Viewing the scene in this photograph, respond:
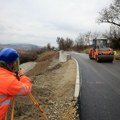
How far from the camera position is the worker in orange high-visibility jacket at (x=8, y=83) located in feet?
12.9

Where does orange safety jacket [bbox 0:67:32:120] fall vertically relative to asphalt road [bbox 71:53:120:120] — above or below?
above

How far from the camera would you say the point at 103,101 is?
10.7 metres

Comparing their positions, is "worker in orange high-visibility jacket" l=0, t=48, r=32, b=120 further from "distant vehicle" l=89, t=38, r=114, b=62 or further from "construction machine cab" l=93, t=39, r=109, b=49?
"construction machine cab" l=93, t=39, r=109, b=49

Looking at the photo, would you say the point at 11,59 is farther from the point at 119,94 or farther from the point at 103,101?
the point at 119,94

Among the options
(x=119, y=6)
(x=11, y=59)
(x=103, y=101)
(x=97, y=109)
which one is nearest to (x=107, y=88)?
(x=103, y=101)

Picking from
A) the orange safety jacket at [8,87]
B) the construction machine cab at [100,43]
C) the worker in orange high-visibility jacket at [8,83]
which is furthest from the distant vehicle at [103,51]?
the orange safety jacket at [8,87]

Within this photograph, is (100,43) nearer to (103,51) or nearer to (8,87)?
(103,51)

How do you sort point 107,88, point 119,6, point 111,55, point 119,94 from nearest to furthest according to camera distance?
1. point 119,94
2. point 107,88
3. point 111,55
4. point 119,6

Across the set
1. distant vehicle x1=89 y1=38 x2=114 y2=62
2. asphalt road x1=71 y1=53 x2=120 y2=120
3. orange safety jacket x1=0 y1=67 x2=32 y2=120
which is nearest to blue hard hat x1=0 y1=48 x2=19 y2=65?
orange safety jacket x1=0 y1=67 x2=32 y2=120

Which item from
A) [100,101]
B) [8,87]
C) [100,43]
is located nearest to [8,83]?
[8,87]

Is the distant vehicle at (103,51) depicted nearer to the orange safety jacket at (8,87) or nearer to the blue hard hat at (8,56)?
the blue hard hat at (8,56)

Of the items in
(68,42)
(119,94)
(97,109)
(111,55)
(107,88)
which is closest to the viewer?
(97,109)

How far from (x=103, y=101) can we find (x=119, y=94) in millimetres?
1653

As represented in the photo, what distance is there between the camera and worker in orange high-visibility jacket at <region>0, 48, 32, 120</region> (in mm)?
3945
